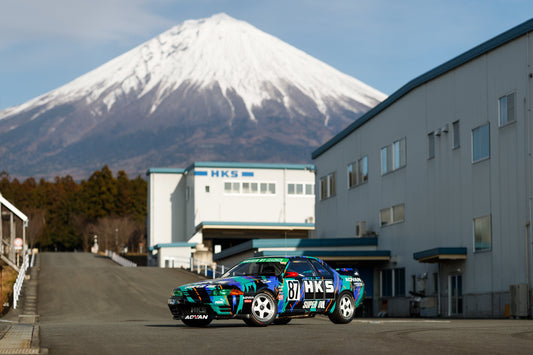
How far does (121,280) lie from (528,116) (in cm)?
2459

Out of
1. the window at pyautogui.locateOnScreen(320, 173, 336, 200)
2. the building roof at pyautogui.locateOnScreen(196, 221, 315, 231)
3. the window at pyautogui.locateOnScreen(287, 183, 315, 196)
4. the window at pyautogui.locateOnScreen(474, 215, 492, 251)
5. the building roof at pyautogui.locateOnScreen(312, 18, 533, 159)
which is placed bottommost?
the window at pyautogui.locateOnScreen(474, 215, 492, 251)

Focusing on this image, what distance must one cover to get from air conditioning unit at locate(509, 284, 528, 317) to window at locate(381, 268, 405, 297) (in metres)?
12.0

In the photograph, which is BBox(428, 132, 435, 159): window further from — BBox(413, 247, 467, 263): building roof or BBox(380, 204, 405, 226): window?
BBox(413, 247, 467, 263): building roof

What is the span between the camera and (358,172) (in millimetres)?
48625

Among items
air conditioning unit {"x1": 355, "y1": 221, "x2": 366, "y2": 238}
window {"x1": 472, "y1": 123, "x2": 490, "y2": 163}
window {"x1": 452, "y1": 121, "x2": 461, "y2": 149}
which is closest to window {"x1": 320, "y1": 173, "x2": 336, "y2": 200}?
air conditioning unit {"x1": 355, "y1": 221, "x2": 366, "y2": 238}

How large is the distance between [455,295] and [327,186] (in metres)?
19.2

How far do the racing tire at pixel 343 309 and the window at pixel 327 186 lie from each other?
32.0m

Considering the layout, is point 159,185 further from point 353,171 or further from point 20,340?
point 20,340

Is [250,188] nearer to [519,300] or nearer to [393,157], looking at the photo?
[393,157]

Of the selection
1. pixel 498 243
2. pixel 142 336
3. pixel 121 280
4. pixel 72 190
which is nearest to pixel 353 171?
pixel 121 280

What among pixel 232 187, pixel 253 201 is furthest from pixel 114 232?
pixel 253 201

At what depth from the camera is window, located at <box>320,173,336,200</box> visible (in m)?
53.3

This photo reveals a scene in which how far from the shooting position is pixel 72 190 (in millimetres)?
158125

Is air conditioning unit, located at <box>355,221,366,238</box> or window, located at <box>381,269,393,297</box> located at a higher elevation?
air conditioning unit, located at <box>355,221,366,238</box>
